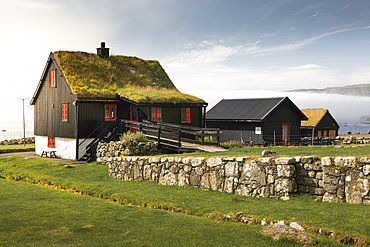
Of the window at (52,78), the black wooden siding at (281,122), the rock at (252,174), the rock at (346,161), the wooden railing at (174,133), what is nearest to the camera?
the rock at (346,161)

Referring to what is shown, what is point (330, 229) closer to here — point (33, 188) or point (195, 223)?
point (195, 223)

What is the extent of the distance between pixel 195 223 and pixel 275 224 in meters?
2.17

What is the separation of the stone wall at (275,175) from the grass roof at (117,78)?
14.3m

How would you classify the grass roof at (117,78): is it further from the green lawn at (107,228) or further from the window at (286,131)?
the green lawn at (107,228)

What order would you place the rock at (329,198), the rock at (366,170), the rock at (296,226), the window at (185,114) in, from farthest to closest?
the window at (185,114) → the rock at (329,198) → the rock at (366,170) → the rock at (296,226)

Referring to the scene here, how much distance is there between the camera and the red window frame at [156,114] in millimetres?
28359

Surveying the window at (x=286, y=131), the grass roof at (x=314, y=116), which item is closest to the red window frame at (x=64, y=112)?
the window at (x=286, y=131)

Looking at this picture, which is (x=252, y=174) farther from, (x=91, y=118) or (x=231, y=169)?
(x=91, y=118)

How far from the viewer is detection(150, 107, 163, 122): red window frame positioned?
2836cm

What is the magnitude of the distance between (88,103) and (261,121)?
17172 millimetres

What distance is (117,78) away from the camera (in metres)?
31.8

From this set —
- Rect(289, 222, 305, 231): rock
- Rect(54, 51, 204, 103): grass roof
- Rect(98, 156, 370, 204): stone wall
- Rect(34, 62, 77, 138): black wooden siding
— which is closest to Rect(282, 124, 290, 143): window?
Rect(54, 51, 204, 103): grass roof

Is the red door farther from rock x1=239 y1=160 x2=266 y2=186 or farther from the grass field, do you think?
rock x1=239 y1=160 x2=266 y2=186

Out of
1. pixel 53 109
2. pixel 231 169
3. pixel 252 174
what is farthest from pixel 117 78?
pixel 252 174
